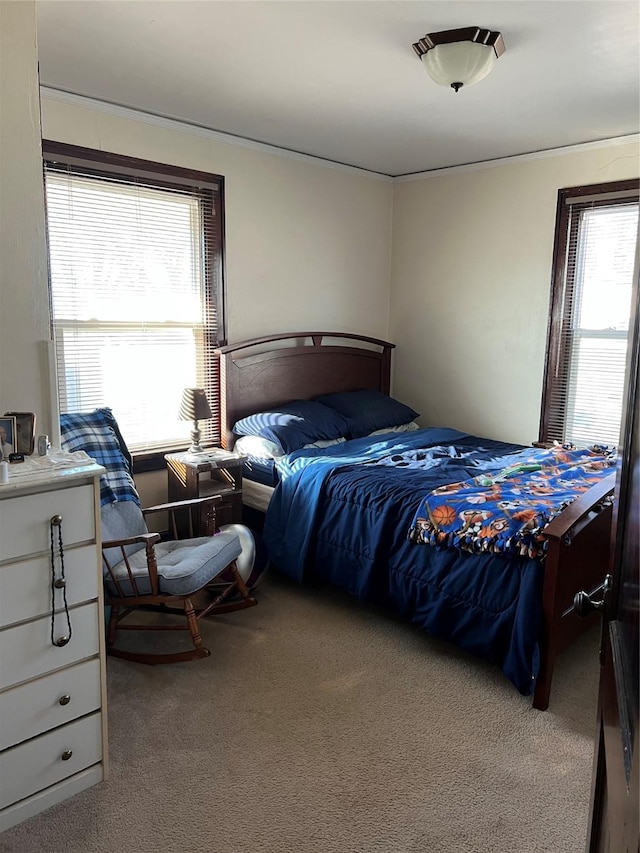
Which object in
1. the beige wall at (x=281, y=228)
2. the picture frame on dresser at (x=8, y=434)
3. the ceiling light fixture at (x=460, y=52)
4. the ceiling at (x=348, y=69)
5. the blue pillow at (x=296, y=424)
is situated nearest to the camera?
the picture frame on dresser at (x=8, y=434)

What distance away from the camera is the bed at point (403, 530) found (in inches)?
97.0

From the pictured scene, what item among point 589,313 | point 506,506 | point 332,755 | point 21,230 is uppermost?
point 21,230

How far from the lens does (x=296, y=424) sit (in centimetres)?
391

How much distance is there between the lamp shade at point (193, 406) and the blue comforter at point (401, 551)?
0.54m

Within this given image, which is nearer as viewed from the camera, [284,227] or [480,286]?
[284,227]

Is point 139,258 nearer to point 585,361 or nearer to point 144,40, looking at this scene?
point 144,40

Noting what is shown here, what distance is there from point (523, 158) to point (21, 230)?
11.2 feet

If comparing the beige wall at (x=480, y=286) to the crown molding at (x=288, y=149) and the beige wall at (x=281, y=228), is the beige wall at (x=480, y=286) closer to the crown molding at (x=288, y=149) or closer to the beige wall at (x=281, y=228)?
the crown molding at (x=288, y=149)

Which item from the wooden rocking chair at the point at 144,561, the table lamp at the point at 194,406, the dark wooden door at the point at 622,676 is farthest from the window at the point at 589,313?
the dark wooden door at the point at 622,676

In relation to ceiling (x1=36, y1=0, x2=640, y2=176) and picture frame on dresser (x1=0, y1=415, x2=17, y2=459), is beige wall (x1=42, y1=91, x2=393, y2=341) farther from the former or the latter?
picture frame on dresser (x1=0, y1=415, x2=17, y2=459)

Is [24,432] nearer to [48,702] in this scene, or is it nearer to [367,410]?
[48,702]

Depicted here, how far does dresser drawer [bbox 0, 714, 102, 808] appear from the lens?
1.84 metres

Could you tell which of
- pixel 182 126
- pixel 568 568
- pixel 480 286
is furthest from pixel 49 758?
pixel 480 286

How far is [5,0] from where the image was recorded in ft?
6.25
